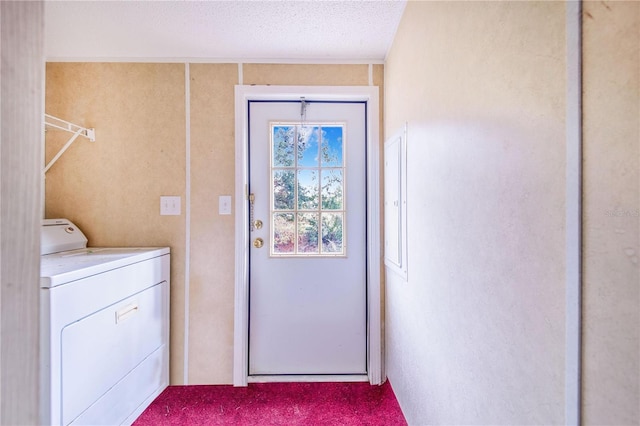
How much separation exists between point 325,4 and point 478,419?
5.64 ft

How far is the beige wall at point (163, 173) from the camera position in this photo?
5.72 feet

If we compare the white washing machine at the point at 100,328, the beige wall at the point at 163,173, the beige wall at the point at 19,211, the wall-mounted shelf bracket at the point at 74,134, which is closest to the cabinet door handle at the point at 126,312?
the white washing machine at the point at 100,328

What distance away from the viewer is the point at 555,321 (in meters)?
0.51

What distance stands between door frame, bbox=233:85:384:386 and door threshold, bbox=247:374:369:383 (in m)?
0.03

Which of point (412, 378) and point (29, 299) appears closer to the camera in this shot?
point (29, 299)

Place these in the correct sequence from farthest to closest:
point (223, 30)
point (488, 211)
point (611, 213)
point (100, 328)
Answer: point (223, 30), point (100, 328), point (488, 211), point (611, 213)

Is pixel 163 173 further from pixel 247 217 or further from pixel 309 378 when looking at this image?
pixel 309 378

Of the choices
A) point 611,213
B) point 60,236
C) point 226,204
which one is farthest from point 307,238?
point 611,213

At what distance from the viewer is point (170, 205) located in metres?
1.75

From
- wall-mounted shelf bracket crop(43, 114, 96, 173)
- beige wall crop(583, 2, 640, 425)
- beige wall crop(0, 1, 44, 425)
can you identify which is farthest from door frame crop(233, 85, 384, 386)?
beige wall crop(0, 1, 44, 425)

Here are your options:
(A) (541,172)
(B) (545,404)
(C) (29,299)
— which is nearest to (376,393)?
(B) (545,404)

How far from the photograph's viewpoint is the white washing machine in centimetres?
102

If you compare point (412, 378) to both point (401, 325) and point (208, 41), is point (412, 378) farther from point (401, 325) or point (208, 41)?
point (208, 41)

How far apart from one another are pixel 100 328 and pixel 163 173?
94 centimetres
